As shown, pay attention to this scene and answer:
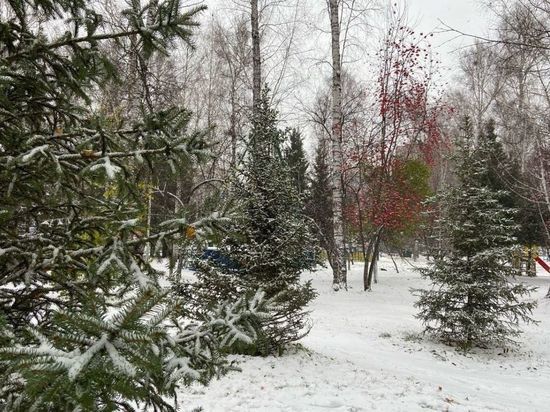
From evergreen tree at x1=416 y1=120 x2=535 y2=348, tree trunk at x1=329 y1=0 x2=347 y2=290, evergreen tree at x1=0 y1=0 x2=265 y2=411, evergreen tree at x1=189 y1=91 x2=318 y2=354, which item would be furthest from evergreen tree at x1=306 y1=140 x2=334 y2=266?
evergreen tree at x1=0 y1=0 x2=265 y2=411

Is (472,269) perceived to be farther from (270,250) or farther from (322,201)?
(322,201)

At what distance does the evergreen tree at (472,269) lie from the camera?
8.51m

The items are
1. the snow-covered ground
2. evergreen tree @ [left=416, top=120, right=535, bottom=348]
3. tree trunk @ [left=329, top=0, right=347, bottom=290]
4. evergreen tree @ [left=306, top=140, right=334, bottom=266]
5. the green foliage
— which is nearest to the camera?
the green foliage

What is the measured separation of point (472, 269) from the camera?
344 inches

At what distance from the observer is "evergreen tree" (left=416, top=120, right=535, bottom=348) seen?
8508 mm

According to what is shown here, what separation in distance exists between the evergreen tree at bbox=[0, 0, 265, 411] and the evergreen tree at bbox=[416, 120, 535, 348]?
24.9 ft

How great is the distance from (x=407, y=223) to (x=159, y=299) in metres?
16.9

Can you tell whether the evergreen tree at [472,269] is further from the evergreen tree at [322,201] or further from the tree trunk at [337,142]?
the evergreen tree at [322,201]

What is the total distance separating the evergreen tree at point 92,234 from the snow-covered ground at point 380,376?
107 inches

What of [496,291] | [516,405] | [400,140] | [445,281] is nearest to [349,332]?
[445,281]

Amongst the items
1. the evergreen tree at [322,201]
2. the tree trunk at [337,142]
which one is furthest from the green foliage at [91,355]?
the evergreen tree at [322,201]

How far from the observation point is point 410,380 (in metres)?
5.84

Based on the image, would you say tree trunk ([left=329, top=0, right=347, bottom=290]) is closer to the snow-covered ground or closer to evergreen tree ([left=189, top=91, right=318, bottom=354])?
the snow-covered ground

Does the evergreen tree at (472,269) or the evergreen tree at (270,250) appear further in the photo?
the evergreen tree at (472,269)
